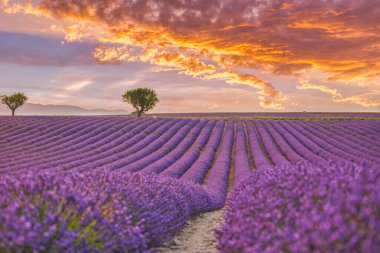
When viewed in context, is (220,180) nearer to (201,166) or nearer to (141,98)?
(201,166)

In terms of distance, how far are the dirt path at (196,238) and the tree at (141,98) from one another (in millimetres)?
41973

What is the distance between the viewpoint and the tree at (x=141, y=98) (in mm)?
49938

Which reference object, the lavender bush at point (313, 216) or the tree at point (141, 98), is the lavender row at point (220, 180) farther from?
the tree at point (141, 98)

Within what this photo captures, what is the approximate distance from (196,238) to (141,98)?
44124mm

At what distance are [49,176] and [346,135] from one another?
26968mm

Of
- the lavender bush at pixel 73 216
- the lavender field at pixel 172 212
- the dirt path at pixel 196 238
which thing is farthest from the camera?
the dirt path at pixel 196 238

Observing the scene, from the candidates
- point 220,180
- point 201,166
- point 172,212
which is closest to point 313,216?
point 172,212

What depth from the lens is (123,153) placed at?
67.2 feet

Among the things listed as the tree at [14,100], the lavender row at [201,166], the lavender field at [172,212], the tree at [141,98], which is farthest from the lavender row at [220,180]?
the tree at [14,100]

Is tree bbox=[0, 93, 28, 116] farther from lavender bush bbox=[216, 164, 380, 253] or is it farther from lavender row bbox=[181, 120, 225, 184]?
lavender bush bbox=[216, 164, 380, 253]

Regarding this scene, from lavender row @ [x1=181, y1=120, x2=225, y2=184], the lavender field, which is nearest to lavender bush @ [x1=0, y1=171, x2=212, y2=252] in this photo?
the lavender field

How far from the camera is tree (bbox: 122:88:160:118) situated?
→ 49938mm

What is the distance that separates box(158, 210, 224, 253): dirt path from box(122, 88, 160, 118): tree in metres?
42.0

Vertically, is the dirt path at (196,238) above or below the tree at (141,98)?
below
